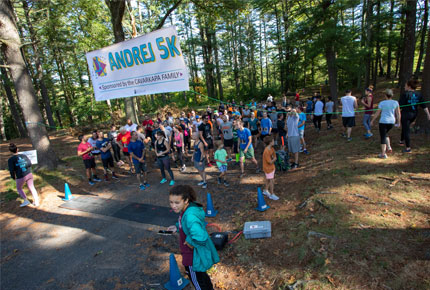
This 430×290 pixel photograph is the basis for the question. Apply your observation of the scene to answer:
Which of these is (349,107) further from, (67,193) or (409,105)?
(67,193)

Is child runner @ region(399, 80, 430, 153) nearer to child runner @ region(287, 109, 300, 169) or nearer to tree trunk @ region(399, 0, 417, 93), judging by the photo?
child runner @ region(287, 109, 300, 169)

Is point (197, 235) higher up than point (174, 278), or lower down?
higher up

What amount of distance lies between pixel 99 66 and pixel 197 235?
6.67m

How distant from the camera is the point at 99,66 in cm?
695

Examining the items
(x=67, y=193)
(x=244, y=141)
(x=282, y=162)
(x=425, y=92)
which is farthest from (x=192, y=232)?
(x=425, y=92)

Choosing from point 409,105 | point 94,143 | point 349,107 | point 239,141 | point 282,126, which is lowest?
point 239,141

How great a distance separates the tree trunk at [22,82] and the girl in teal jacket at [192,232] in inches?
370

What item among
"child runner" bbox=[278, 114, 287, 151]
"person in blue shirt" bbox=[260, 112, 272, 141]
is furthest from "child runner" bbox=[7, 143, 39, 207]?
"child runner" bbox=[278, 114, 287, 151]

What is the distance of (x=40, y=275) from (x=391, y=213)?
6.92m

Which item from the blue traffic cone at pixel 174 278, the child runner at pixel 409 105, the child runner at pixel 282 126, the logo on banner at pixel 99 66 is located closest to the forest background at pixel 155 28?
the child runner at pixel 409 105

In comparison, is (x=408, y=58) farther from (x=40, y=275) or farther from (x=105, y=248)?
(x=40, y=275)

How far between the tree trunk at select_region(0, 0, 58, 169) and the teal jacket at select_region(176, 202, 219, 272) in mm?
9539

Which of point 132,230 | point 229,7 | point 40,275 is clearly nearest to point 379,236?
point 132,230

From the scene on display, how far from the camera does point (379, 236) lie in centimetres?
367
